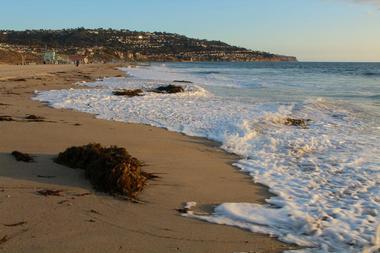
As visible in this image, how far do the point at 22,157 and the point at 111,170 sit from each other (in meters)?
1.63

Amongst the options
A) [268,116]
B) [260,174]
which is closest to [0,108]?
[268,116]

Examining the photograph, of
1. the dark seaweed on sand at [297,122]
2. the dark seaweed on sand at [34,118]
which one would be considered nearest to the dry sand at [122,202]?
the dark seaweed on sand at [34,118]

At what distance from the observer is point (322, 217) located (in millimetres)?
4832

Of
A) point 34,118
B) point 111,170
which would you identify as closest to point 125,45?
point 34,118

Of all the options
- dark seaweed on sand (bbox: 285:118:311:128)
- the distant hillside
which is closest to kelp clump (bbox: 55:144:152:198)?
dark seaweed on sand (bbox: 285:118:311:128)

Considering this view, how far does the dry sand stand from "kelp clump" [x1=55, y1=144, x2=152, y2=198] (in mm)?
126

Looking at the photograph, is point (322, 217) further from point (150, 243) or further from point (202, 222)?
point (150, 243)

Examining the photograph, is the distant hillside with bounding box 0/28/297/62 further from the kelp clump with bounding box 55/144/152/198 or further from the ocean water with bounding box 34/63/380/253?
the kelp clump with bounding box 55/144/152/198

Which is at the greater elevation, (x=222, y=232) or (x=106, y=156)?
(x=106, y=156)

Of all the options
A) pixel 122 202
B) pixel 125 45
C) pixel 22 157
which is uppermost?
pixel 125 45

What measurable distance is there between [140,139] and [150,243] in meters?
4.85

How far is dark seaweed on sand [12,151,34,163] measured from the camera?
631 cm

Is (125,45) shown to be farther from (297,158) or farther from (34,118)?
(297,158)

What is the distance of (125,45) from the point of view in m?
167
